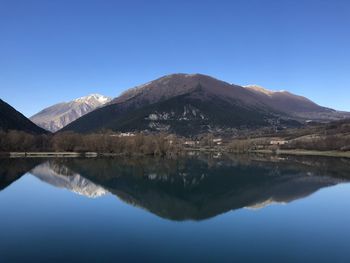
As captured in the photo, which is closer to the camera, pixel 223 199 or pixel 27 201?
pixel 27 201

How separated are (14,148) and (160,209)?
90809mm

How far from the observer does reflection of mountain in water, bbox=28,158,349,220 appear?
43.0 meters

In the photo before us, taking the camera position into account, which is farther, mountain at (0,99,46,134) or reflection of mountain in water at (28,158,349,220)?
mountain at (0,99,46,134)

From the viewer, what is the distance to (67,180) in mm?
65000

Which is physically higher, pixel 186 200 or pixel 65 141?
pixel 65 141

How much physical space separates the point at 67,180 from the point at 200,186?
2102 cm

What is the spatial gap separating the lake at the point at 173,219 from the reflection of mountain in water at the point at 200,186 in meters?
0.13

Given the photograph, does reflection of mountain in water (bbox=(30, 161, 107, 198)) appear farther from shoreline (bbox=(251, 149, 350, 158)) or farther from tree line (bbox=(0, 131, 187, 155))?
shoreline (bbox=(251, 149, 350, 158))

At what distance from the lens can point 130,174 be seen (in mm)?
73250

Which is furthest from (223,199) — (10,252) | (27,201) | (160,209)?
(10,252)

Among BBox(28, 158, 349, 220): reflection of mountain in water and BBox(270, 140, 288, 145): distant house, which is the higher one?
BBox(270, 140, 288, 145): distant house

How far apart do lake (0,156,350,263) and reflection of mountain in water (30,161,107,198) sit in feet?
0.54

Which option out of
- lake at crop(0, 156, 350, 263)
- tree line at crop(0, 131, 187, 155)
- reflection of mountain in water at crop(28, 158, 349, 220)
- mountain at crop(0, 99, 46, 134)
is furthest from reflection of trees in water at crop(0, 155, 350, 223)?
mountain at crop(0, 99, 46, 134)

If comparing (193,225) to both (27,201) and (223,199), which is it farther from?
(27,201)
